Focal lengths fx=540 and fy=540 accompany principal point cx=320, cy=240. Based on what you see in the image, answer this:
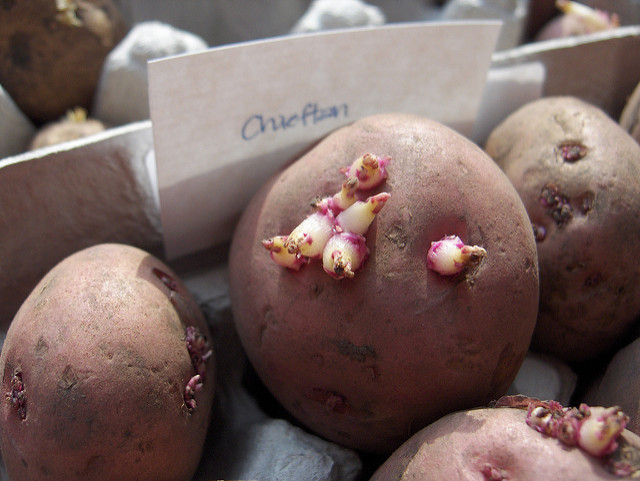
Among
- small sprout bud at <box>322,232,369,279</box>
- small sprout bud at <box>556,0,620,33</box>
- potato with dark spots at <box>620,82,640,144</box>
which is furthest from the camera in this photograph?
small sprout bud at <box>556,0,620,33</box>

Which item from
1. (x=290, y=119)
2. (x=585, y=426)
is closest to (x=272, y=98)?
(x=290, y=119)

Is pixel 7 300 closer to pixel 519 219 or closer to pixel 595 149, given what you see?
pixel 519 219

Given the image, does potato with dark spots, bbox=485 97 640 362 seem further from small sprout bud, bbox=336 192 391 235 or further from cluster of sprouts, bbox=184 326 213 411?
cluster of sprouts, bbox=184 326 213 411

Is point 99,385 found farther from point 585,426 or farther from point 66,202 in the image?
point 585,426

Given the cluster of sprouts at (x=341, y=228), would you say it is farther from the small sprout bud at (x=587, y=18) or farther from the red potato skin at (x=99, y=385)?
the small sprout bud at (x=587, y=18)

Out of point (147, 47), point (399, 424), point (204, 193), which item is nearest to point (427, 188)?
point (399, 424)

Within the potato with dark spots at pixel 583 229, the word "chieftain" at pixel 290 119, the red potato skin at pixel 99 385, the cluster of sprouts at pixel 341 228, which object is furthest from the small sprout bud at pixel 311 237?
the potato with dark spots at pixel 583 229

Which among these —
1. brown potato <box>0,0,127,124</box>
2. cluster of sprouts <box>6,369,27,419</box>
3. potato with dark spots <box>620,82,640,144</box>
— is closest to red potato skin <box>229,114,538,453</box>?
cluster of sprouts <box>6,369,27,419</box>
